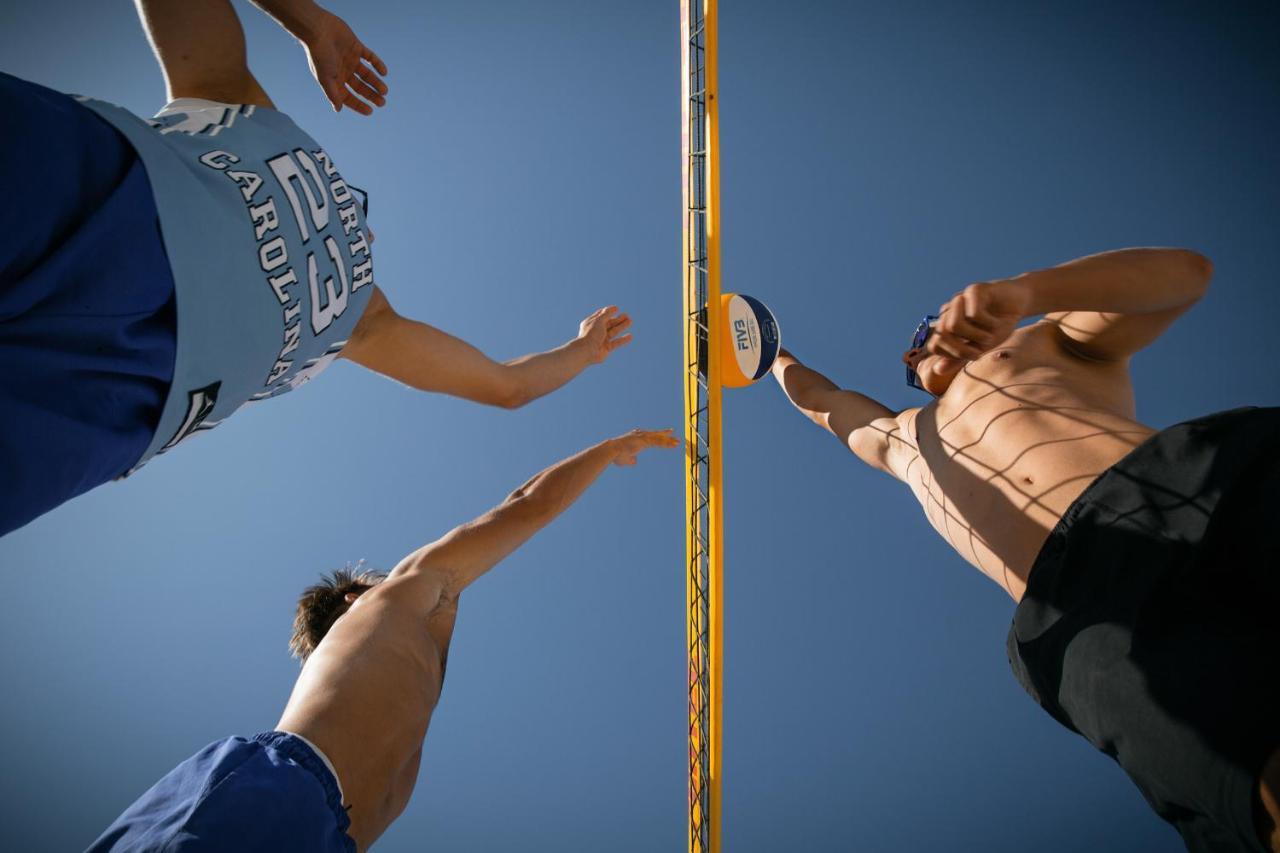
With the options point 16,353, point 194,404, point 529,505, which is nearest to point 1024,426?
point 529,505

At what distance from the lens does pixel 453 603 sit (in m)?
2.44

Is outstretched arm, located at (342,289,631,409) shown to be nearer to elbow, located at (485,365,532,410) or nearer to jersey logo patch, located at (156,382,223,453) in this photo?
elbow, located at (485,365,532,410)

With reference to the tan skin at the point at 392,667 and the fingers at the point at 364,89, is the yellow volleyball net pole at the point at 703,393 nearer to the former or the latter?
the tan skin at the point at 392,667

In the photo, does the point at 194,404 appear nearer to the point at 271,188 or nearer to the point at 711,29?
the point at 271,188

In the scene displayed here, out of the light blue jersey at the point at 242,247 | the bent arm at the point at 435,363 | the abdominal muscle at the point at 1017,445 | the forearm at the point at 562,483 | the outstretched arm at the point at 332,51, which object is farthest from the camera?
the forearm at the point at 562,483

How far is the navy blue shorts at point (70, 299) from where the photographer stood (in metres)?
0.75

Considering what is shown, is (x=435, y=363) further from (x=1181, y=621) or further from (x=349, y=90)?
(x=1181, y=621)

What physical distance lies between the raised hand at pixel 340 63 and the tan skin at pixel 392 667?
1.61 m

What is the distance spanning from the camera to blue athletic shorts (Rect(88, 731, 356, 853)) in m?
1.21

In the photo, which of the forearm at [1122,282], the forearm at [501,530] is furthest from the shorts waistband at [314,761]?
the forearm at [1122,282]

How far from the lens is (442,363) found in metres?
1.92

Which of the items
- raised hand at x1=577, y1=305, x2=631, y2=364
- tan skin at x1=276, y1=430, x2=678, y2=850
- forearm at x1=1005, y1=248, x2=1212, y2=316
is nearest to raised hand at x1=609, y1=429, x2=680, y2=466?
tan skin at x1=276, y1=430, x2=678, y2=850

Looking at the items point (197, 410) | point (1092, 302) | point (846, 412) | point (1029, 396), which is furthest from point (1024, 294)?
point (846, 412)

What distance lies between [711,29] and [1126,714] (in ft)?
10.7
